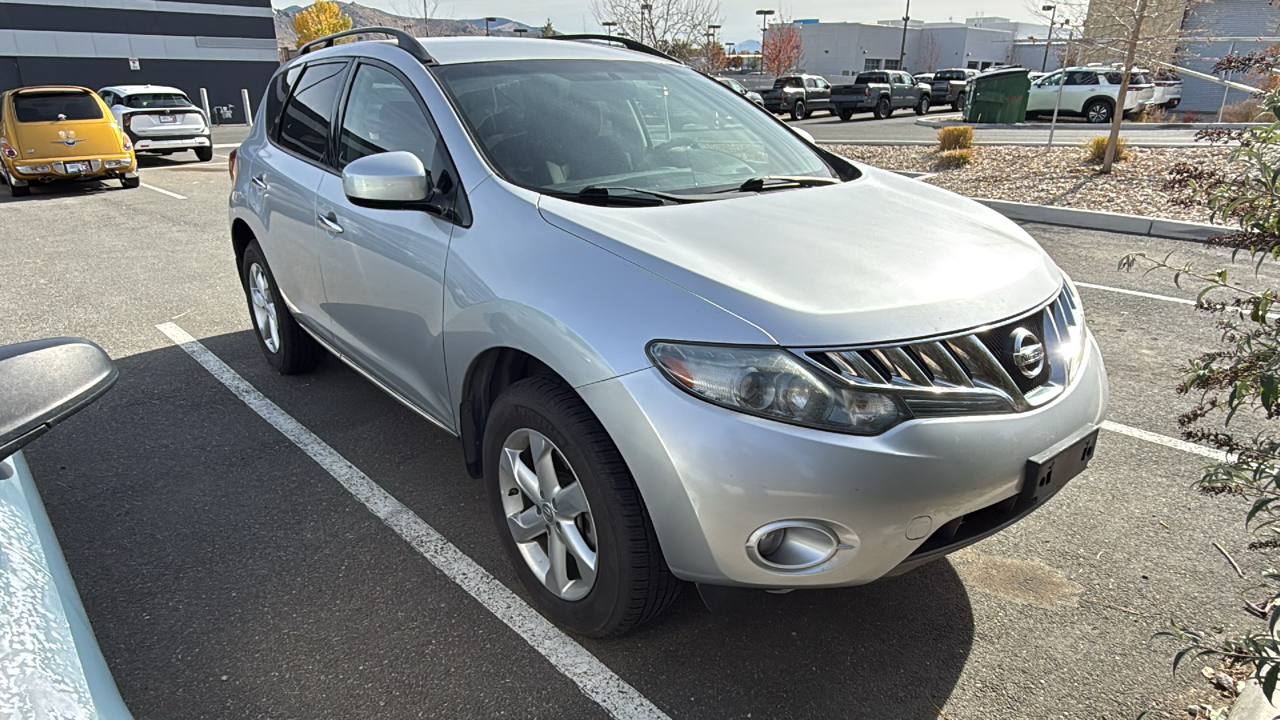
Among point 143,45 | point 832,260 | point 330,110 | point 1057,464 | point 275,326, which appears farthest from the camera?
point 143,45

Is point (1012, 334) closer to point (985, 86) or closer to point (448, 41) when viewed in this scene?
point (448, 41)

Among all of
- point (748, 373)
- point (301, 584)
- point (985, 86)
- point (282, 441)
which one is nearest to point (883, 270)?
point (748, 373)

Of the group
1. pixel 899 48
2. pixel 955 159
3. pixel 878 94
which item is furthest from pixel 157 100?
pixel 899 48

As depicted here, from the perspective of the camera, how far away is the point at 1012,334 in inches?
86.3

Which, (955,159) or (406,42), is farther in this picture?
(955,159)

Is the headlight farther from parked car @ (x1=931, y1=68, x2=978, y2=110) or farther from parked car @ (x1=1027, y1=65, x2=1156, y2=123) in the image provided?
parked car @ (x1=931, y1=68, x2=978, y2=110)

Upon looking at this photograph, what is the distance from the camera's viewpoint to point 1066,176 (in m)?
11.3

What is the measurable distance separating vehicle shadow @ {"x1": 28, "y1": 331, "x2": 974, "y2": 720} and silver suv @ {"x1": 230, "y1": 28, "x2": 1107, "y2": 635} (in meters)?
0.36

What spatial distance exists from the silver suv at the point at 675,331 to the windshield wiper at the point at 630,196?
21 millimetres

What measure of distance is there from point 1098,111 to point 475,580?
91.3 ft

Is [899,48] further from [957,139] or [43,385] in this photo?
[43,385]

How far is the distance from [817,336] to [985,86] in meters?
26.3

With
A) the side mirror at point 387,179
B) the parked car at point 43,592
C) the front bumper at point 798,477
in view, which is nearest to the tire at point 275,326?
the side mirror at point 387,179

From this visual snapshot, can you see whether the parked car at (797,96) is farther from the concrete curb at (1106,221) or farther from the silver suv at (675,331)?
the silver suv at (675,331)
